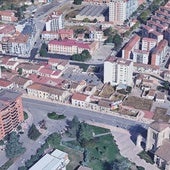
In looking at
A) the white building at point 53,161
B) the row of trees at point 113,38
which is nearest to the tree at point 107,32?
the row of trees at point 113,38

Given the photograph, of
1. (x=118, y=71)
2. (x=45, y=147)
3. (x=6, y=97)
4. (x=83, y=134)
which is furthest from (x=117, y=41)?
(x=45, y=147)

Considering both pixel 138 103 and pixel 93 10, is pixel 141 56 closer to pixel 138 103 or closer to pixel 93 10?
pixel 138 103

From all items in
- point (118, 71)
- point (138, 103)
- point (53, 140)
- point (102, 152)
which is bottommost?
point (102, 152)

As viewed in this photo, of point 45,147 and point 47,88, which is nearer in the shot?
point 45,147

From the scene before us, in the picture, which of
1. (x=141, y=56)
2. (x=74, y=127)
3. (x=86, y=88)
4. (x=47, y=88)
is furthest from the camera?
(x=141, y=56)

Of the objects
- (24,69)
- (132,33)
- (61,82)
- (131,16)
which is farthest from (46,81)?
(131,16)

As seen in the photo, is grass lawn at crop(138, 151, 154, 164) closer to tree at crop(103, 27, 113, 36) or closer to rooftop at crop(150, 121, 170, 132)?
rooftop at crop(150, 121, 170, 132)
